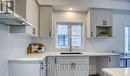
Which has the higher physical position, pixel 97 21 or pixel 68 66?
pixel 97 21

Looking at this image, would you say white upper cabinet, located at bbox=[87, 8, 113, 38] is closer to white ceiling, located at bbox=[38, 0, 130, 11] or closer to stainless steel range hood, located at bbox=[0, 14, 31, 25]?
white ceiling, located at bbox=[38, 0, 130, 11]

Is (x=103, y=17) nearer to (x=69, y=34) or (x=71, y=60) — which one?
(x=69, y=34)

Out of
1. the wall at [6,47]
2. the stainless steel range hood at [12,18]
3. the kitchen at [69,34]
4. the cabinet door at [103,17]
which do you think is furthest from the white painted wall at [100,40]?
the stainless steel range hood at [12,18]

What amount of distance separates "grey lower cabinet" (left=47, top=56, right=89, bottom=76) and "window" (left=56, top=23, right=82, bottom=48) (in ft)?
3.04

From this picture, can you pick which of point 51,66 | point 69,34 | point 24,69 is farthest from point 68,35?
point 24,69

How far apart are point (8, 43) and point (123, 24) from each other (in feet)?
12.5

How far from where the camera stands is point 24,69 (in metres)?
2.50

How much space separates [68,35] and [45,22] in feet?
3.15

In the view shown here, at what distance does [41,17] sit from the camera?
3.98 m

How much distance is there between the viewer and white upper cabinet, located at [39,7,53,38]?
3973mm

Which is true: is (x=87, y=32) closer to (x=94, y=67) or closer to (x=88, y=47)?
(x=88, y=47)

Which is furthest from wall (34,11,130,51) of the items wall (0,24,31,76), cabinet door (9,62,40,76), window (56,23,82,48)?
cabinet door (9,62,40,76)

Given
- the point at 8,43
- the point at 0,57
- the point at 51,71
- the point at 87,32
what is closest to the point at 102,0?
the point at 87,32

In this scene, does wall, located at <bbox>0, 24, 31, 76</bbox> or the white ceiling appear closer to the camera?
wall, located at <bbox>0, 24, 31, 76</bbox>
